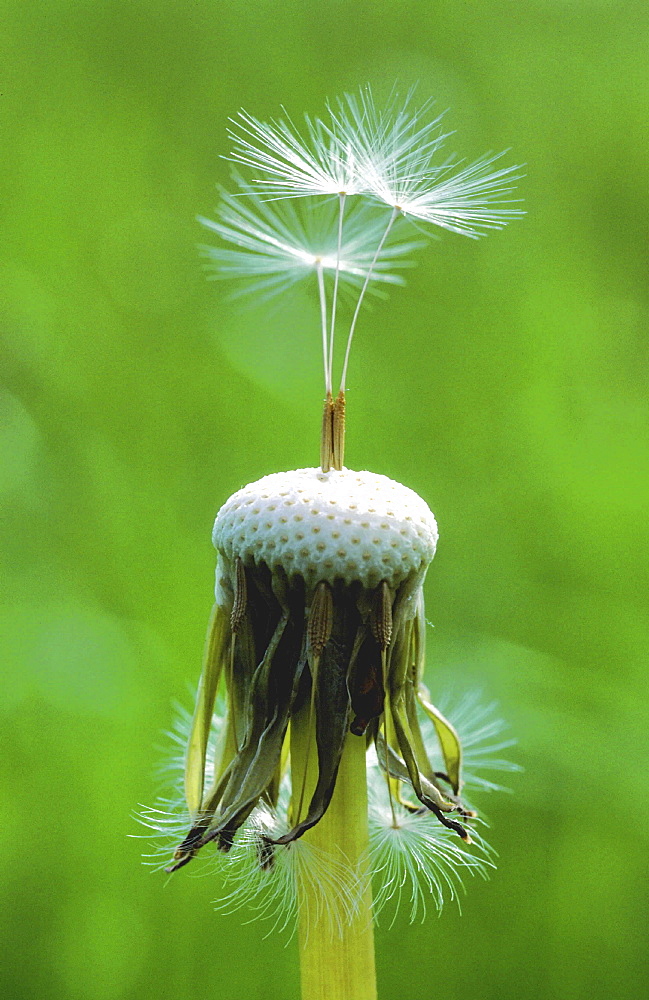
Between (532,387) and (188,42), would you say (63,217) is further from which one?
(532,387)

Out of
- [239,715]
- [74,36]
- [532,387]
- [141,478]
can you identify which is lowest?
[239,715]

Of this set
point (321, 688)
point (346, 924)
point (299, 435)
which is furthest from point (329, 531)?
point (299, 435)

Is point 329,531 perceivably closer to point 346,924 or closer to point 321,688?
point 321,688

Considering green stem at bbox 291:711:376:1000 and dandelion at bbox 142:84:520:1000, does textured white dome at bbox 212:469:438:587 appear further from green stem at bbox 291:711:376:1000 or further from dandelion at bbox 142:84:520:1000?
green stem at bbox 291:711:376:1000

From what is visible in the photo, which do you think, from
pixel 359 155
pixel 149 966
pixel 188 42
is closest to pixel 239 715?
pixel 359 155

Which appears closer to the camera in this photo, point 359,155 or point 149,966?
point 359,155
